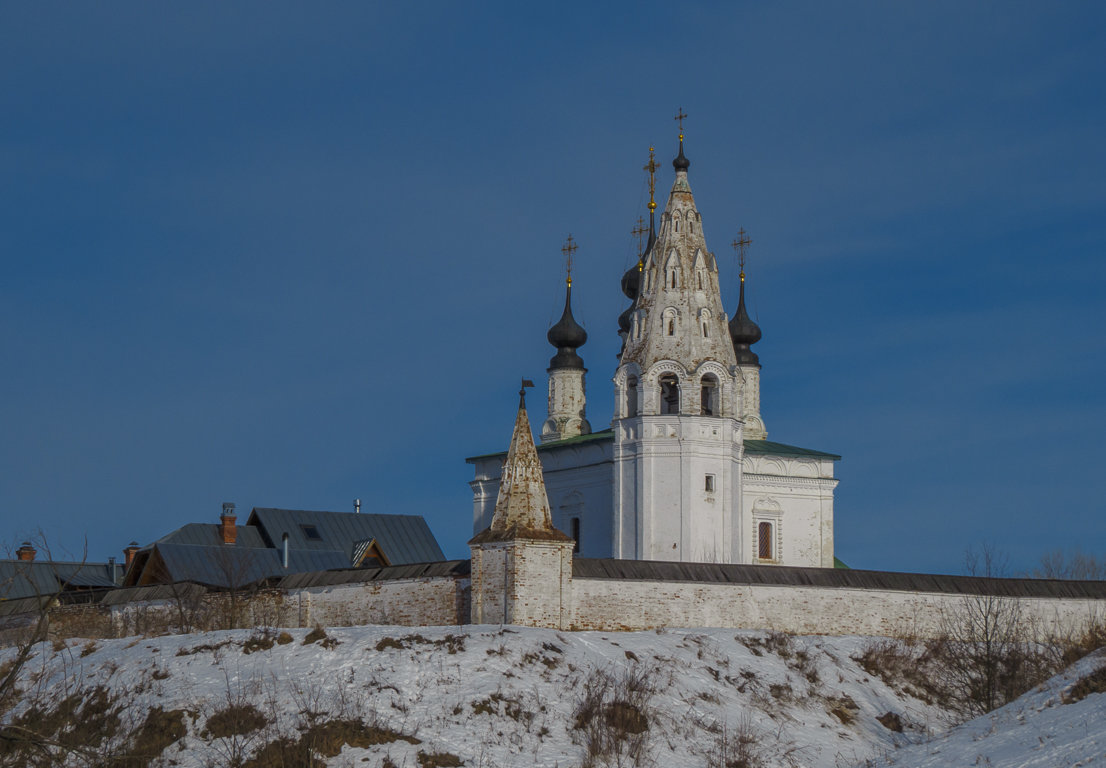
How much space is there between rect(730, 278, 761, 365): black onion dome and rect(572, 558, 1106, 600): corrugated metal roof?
17.8m

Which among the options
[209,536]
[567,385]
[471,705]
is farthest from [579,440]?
[471,705]

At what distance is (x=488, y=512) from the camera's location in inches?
1626

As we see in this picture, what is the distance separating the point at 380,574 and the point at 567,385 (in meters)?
19.1

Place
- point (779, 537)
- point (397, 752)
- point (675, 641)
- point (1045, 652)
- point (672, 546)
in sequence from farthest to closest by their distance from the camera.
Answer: point (779, 537) < point (672, 546) < point (1045, 652) < point (675, 641) < point (397, 752)

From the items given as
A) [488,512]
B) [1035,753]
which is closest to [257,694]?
[1035,753]

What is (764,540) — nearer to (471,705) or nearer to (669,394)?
(669,394)

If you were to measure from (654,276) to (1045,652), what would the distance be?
15.0 metres

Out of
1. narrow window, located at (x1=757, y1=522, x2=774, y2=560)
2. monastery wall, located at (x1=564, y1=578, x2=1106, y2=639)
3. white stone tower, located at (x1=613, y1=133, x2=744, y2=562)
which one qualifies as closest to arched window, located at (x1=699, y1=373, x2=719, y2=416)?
white stone tower, located at (x1=613, y1=133, x2=744, y2=562)

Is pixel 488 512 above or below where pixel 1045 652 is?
above

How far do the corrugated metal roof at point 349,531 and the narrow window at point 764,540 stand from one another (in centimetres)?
800

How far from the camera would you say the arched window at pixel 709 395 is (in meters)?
36.0

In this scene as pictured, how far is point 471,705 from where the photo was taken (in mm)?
18422

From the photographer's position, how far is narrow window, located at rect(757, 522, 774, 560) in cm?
3938

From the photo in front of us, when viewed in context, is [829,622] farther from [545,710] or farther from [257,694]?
[257,694]
